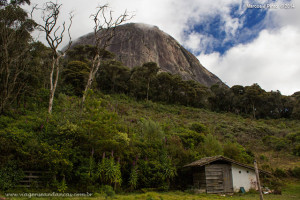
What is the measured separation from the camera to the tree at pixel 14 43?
58.9 feet

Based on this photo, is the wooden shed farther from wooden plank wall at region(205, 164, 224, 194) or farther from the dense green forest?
the dense green forest

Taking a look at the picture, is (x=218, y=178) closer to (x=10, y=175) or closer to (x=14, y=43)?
(x=10, y=175)

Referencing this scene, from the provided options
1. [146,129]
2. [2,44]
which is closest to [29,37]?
[2,44]

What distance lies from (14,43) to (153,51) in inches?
2864

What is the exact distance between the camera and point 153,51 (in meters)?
89.1

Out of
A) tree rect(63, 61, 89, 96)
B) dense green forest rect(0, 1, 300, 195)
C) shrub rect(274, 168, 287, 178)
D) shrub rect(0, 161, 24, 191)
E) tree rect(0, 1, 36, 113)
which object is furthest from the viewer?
tree rect(63, 61, 89, 96)

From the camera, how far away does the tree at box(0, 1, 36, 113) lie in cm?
1795

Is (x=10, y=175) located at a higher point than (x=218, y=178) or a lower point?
lower

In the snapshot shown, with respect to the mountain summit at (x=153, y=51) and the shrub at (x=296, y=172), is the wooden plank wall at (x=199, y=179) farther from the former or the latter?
the mountain summit at (x=153, y=51)

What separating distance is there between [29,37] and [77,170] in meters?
14.6

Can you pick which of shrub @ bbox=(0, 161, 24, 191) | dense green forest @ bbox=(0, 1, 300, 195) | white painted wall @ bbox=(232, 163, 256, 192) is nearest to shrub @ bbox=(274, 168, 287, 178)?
dense green forest @ bbox=(0, 1, 300, 195)

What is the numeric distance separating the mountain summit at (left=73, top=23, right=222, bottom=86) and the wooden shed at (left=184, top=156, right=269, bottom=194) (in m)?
60.8

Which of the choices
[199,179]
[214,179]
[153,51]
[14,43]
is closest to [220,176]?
[214,179]

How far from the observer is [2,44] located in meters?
18.0
